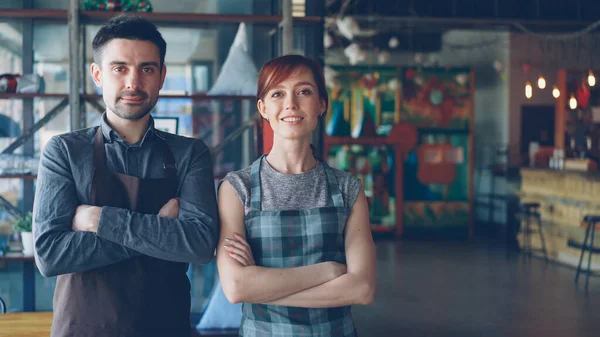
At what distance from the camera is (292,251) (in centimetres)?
193

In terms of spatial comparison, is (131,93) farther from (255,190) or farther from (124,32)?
(255,190)

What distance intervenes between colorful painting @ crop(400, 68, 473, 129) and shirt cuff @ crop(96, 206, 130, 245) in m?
9.47

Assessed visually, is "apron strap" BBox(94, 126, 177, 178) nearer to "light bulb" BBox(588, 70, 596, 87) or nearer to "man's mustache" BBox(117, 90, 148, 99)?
"man's mustache" BBox(117, 90, 148, 99)

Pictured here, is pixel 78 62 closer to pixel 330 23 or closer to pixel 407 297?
pixel 407 297

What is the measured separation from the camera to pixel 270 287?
187 cm

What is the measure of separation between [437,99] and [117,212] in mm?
9587

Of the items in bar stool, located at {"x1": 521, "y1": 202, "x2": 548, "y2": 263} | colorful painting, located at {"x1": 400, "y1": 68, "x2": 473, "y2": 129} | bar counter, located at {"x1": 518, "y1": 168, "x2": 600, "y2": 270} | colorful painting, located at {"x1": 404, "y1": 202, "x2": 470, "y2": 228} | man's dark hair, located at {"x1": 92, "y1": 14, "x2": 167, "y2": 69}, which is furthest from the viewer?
colorful painting, located at {"x1": 404, "y1": 202, "x2": 470, "y2": 228}

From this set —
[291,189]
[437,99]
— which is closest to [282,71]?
[291,189]

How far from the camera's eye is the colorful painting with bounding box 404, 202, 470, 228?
441 inches

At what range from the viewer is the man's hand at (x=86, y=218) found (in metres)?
1.87

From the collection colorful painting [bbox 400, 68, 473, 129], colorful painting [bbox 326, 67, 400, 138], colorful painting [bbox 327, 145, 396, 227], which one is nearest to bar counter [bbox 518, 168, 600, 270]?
colorful painting [bbox 400, 68, 473, 129]

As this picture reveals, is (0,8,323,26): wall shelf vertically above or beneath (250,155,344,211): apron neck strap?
above

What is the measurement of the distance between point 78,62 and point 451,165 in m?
8.20

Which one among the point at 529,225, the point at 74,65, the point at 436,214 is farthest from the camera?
the point at 436,214
